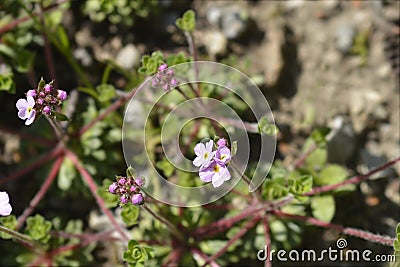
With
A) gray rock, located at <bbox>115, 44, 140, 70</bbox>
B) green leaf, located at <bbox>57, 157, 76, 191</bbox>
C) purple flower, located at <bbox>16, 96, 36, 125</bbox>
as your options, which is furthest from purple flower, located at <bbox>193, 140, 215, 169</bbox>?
gray rock, located at <bbox>115, 44, 140, 70</bbox>

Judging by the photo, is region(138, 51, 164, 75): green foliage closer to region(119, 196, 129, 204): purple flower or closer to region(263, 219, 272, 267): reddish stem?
region(119, 196, 129, 204): purple flower

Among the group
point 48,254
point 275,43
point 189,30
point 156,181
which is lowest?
point 48,254

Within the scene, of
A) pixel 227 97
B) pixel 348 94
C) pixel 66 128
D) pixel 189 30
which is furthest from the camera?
pixel 348 94

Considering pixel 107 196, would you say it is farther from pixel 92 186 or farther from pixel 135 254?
pixel 135 254

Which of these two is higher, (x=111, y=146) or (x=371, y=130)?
(x=371, y=130)

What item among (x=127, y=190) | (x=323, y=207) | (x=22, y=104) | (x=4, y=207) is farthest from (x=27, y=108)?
(x=323, y=207)

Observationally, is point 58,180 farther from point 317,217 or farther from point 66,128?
point 317,217

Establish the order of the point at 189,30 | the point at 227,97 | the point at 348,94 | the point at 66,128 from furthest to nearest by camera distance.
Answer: the point at 348,94
the point at 227,97
the point at 66,128
the point at 189,30

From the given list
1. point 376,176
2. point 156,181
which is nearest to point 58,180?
point 156,181
